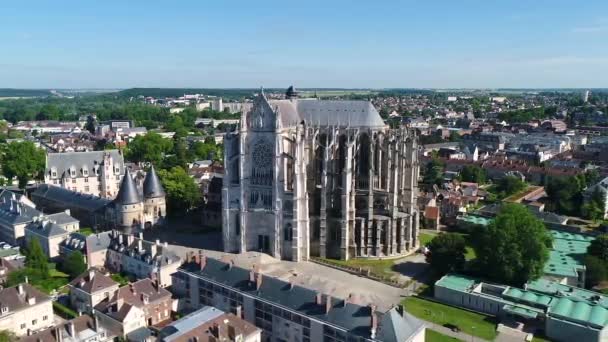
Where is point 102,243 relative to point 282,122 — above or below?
below

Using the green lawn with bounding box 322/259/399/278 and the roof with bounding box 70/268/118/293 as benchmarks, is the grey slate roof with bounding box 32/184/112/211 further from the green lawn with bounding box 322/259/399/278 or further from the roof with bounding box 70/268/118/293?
the green lawn with bounding box 322/259/399/278

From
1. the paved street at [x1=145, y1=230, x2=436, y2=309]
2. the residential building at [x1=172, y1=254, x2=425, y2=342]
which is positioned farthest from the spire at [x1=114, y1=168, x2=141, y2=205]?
the residential building at [x1=172, y1=254, x2=425, y2=342]

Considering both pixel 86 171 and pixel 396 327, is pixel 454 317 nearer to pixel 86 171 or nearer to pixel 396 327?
pixel 396 327

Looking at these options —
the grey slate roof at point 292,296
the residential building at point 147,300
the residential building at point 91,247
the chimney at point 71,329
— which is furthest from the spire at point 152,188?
the chimney at point 71,329

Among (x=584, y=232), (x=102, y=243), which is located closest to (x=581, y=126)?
(x=584, y=232)

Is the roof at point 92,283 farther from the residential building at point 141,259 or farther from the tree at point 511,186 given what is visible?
the tree at point 511,186

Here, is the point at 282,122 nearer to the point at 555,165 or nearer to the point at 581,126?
the point at 555,165
